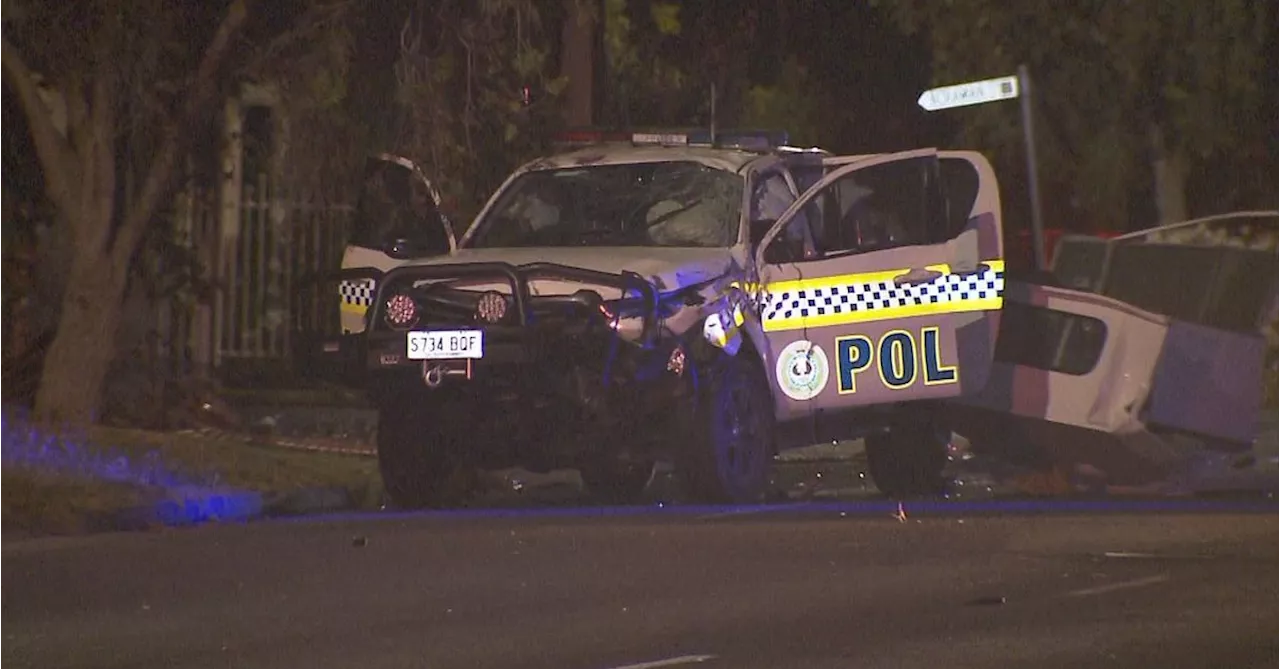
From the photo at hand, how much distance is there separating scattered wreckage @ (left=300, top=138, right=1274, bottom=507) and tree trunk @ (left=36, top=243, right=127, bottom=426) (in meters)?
2.29

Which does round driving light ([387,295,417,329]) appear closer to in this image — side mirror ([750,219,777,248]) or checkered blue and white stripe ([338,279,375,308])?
checkered blue and white stripe ([338,279,375,308])

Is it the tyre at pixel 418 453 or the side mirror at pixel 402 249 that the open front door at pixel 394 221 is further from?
the tyre at pixel 418 453

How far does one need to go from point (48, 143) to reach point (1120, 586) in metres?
8.40

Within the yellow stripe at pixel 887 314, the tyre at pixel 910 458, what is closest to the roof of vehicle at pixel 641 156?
the yellow stripe at pixel 887 314

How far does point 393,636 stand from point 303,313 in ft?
41.4

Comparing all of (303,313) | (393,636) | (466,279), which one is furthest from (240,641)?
(303,313)

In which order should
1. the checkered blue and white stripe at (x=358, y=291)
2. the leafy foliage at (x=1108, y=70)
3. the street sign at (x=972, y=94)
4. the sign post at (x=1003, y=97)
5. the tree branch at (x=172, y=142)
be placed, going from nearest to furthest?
1. the checkered blue and white stripe at (x=358, y=291)
2. the tree branch at (x=172, y=142)
3. the sign post at (x=1003, y=97)
4. the street sign at (x=972, y=94)
5. the leafy foliage at (x=1108, y=70)

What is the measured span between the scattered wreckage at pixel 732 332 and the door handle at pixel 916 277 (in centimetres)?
2

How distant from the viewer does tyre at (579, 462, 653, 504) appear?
49.3ft

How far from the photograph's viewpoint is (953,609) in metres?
9.23

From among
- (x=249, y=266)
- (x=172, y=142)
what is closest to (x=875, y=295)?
(x=172, y=142)

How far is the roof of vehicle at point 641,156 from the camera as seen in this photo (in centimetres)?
1399

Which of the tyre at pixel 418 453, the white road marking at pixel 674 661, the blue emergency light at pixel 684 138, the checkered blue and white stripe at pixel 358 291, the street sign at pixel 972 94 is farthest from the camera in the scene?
the street sign at pixel 972 94

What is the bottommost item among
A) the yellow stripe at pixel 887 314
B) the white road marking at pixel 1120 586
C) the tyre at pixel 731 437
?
the white road marking at pixel 1120 586
